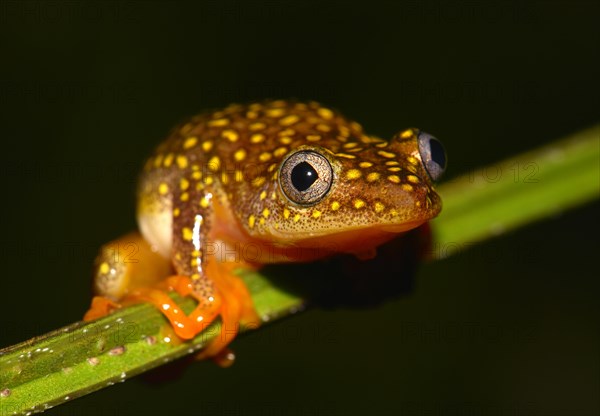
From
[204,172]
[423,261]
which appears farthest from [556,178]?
[204,172]

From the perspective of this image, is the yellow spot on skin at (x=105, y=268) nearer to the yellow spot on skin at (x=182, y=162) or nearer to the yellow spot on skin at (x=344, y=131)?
the yellow spot on skin at (x=182, y=162)

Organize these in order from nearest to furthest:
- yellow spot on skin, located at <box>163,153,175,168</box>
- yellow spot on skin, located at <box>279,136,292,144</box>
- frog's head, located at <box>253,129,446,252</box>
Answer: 1. frog's head, located at <box>253,129,446,252</box>
2. yellow spot on skin, located at <box>279,136,292,144</box>
3. yellow spot on skin, located at <box>163,153,175,168</box>

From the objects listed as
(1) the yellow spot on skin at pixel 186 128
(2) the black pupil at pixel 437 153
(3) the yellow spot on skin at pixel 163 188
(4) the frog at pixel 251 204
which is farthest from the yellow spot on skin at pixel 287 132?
(2) the black pupil at pixel 437 153

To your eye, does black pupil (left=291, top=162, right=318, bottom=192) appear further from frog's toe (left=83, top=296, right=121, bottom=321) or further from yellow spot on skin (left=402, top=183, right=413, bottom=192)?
frog's toe (left=83, top=296, right=121, bottom=321)

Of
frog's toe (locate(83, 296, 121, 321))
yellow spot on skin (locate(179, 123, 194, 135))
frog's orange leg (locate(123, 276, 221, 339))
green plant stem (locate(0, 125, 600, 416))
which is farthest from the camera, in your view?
yellow spot on skin (locate(179, 123, 194, 135))

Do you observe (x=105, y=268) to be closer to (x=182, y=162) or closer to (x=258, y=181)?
(x=182, y=162)

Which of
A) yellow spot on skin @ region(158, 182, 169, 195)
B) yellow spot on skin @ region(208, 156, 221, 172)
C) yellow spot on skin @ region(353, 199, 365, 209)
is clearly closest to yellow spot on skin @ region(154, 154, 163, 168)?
yellow spot on skin @ region(158, 182, 169, 195)
